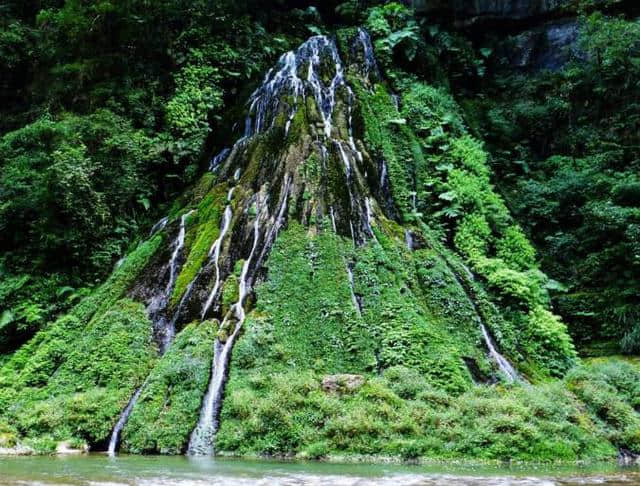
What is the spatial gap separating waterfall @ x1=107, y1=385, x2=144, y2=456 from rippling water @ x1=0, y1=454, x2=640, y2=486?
48.6 inches

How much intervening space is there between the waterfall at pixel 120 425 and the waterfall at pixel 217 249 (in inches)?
111

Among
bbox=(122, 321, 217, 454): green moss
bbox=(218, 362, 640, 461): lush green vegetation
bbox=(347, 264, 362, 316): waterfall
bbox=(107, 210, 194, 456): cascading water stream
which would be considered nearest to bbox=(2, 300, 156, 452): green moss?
bbox=(107, 210, 194, 456): cascading water stream

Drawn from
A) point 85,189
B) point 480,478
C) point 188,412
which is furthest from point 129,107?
point 480,478

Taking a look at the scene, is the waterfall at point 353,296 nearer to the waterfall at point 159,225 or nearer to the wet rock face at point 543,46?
the waterfall at point 159,225

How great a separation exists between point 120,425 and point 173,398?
1.15 metres

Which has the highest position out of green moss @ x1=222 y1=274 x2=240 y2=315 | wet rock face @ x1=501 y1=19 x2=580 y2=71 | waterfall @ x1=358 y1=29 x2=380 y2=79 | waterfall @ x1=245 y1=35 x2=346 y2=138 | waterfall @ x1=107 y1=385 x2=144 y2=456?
wet rock face @ x1=501 y1=19 x2=580 y2=71

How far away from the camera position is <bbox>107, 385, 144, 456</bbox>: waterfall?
1120cm

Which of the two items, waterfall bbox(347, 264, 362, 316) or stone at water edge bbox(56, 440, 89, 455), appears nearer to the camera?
stone at water edge bbox(56, 440, 89, 455)

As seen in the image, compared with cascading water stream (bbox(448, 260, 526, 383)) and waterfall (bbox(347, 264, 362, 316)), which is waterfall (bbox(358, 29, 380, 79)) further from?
cascading water stream (bbox(448, 260, 526, 383))

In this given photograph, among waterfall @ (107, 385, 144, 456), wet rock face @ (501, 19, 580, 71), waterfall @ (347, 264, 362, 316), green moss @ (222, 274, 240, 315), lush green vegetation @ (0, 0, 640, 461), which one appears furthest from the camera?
wet rock face @ (501, 19, 580, 71)

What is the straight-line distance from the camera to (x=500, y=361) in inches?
561

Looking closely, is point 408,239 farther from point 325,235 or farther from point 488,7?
point 488,7

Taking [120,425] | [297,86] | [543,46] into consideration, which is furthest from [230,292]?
[543,46]

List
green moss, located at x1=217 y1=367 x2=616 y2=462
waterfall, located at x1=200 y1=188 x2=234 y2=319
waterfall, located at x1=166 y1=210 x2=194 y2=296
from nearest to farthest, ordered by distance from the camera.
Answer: green moss, located at x1=217 y1=367 x2=616 y2=462 < waterfall, located at x1=200 y1=188 x2=234 y2=319 < waterfall, located at x1=166 y1=210 x2=194 y2=296
